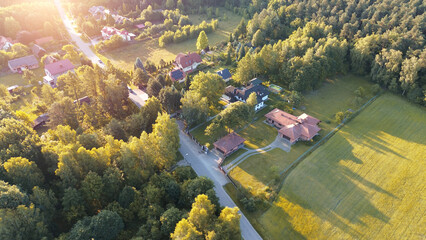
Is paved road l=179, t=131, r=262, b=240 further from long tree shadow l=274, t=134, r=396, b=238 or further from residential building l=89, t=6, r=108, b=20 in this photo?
residential building l=89, t=6, r=108, b=20

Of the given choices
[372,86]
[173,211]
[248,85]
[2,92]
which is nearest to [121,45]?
[2,92]

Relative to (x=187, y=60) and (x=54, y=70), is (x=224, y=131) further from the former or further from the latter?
(x=54, y=70)

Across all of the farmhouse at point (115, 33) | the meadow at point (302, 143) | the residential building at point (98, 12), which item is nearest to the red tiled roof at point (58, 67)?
the farmhouse at point (115, 33)

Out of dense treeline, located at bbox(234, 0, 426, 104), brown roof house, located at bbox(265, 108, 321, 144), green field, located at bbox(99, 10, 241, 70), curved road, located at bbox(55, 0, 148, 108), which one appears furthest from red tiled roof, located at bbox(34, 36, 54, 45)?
brown roof house, located at bbox(265, 108, 321, 144)

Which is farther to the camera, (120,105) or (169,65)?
(169,65)

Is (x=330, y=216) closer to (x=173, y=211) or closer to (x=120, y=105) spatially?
(x=173, y=211)

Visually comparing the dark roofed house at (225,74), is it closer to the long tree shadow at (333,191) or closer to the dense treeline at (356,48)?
the dense treeline at (356,48)
